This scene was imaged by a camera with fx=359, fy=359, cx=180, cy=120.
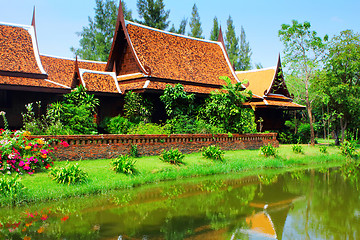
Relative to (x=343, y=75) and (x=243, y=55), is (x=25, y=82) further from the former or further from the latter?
(x=243, y=55)

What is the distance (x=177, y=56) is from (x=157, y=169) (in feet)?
33.9

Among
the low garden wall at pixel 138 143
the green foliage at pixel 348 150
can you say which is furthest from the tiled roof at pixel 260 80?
the low garden wall at pixel 138 143

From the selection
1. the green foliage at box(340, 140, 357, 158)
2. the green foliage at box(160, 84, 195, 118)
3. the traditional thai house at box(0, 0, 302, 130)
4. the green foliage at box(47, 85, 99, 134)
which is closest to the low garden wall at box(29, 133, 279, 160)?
the green foliage at box(47, 85, 99, 134)

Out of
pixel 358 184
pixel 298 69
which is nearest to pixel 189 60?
pixel 298 69

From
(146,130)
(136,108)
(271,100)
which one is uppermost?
(271,100)

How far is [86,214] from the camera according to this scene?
25.2ft

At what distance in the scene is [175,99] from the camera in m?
16.9

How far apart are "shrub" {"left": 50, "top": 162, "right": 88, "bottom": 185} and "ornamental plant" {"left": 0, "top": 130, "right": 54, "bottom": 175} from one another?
2.13ft

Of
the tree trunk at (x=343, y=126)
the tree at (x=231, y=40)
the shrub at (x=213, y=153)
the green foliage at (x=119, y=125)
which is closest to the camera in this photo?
the shrub at (x=213, y=153)

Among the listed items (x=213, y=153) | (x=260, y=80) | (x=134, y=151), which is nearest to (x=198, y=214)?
(x=134, y=151)

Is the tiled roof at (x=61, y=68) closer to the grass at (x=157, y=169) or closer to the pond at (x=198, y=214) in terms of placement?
the grass at (x=157, y=169)

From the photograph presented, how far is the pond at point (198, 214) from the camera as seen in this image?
6.45 m

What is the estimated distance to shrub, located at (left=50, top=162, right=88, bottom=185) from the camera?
31.0 feet

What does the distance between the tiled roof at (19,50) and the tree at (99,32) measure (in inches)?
897
